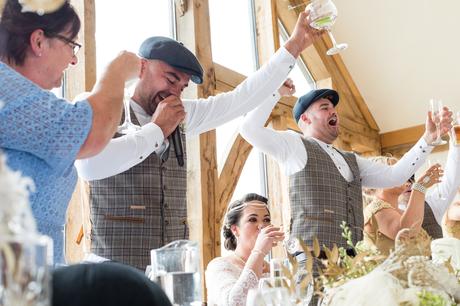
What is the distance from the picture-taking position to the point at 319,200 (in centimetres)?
257

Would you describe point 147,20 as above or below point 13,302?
above

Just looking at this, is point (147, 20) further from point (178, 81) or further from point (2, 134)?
point (2, 134)

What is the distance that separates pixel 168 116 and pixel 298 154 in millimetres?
1052

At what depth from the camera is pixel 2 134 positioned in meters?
0.98

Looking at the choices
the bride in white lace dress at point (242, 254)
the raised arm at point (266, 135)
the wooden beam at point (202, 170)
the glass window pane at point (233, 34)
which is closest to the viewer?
the bride in white lace dress at point (242, 254)

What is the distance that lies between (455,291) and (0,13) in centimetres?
91

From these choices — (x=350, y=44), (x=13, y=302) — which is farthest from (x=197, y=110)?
(x=350, y=44)

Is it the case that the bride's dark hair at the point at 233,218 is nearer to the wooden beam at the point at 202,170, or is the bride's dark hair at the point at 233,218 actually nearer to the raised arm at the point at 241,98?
the raised arm at the point at 241,98

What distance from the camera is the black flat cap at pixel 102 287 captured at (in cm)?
45

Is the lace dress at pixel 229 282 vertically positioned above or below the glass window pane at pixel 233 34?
below

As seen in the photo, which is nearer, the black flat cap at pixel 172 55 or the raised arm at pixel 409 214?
the black flat cap at pixel 172 55

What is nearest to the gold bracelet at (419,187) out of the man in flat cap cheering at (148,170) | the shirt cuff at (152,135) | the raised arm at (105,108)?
the man in flat cap cheering at (148,170)

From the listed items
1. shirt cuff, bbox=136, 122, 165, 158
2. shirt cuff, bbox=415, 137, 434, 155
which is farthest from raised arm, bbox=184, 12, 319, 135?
shirt cuff, bbox=415, 137, 434, 155

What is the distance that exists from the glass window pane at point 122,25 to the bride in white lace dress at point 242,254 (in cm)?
111
